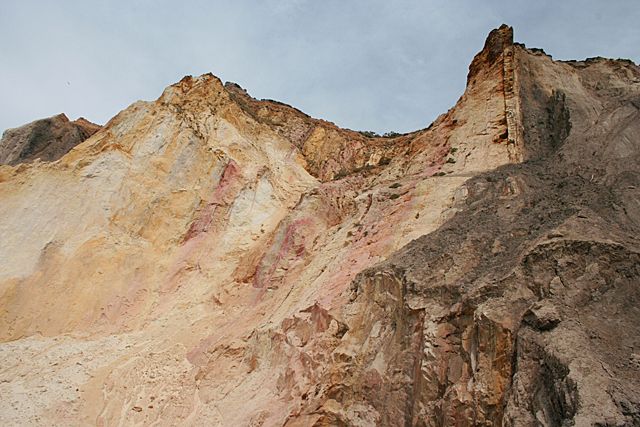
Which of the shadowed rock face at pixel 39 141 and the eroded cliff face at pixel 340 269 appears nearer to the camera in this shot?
the eroded cliff face at pixel 340 269

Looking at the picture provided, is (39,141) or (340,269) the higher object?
(39,141)

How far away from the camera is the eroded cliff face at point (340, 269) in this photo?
793cm

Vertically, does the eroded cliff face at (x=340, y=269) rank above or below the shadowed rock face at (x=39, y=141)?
below

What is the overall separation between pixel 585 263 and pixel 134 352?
40.3 feet

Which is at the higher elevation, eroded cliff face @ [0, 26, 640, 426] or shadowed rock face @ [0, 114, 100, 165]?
shadowed rock face @ [0, 114, 100, 165]

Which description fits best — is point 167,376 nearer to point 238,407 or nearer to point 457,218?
point 238,407

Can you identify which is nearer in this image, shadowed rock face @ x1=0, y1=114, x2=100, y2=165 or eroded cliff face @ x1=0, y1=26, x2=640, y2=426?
eroded cliff face @ x1=0, y1=26, x2=640, y2=426

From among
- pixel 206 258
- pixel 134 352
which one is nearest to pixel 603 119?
pixel 206 258

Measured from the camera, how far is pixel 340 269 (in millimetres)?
13953

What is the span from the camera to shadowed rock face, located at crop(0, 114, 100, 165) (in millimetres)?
31266

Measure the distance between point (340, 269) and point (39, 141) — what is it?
26064 millimetres

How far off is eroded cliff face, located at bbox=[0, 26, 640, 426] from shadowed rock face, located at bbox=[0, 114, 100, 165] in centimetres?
929

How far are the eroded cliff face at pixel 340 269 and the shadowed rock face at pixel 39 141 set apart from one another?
30.5 feet

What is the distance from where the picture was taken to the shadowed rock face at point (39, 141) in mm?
31266
